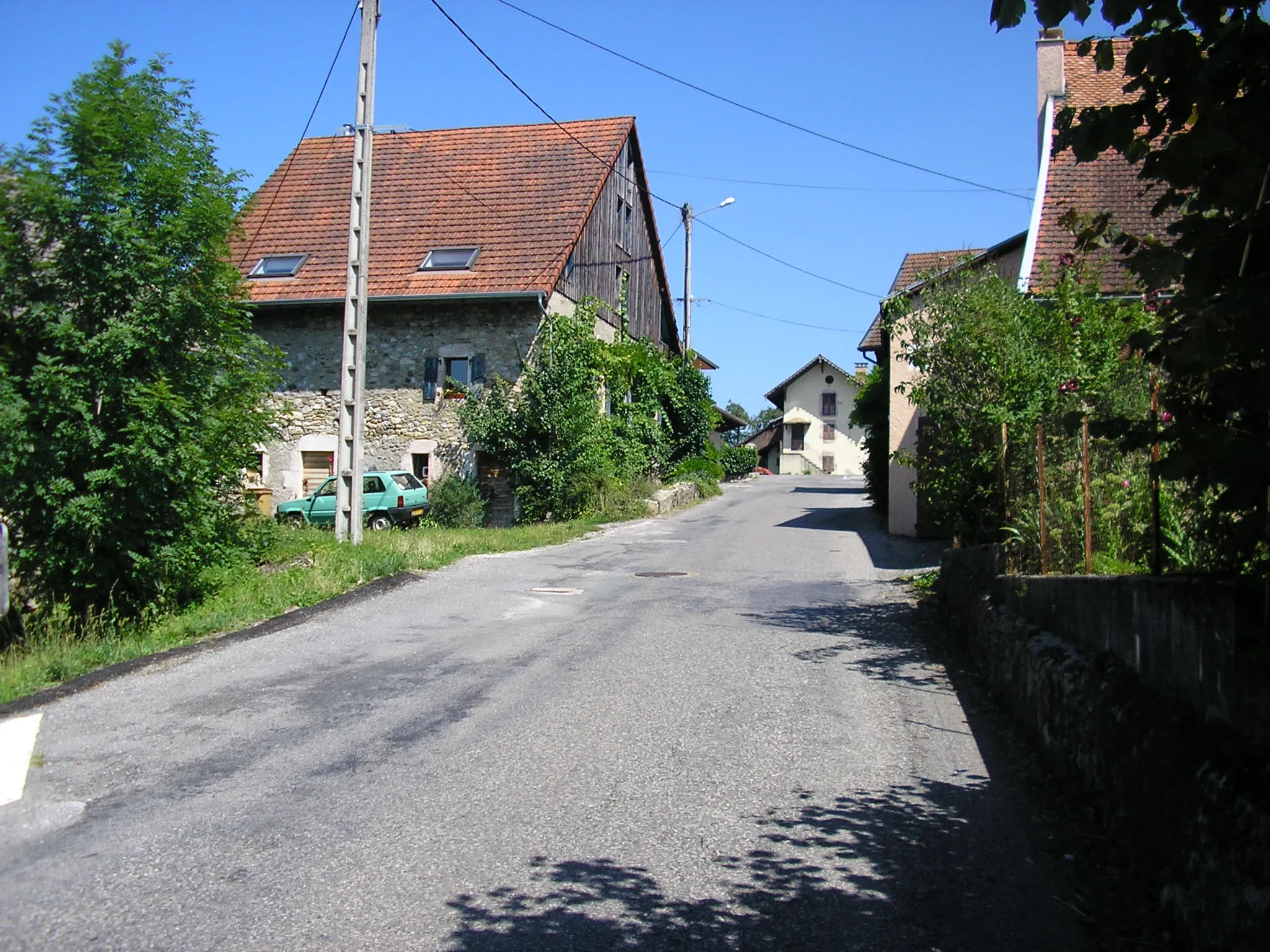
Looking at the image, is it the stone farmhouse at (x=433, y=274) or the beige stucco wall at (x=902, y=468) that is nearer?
the beige stucco wall at (x=902, y=468)

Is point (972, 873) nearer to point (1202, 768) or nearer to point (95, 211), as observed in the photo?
point (1202, 768)

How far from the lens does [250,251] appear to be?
28672 mm

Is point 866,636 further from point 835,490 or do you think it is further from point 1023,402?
point 835,490

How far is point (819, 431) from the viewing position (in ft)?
236

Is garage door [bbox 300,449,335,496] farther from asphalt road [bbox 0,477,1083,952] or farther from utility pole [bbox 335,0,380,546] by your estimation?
asphalt road [bbox 0,477,1083,952]

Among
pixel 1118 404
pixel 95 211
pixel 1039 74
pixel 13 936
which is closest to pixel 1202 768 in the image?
pixel 13 936

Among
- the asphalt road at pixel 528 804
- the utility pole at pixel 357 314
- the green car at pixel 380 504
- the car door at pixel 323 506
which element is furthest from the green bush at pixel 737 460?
the asphalt road at pixel 528 804

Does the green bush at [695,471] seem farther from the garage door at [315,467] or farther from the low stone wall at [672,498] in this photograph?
the garage door at [315,467]

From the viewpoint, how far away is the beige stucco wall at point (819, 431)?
235 ft

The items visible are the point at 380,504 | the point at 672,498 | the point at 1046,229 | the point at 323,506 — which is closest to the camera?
the point at 1046,229

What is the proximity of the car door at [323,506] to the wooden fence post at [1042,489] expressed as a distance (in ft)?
57.0

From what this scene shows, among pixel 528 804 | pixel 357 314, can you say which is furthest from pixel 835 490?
pixel 528 804

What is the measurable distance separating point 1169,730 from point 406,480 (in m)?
21.5

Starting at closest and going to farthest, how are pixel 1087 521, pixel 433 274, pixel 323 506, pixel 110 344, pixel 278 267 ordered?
pixel 1087 521, pixel 110 344, pixel 323 506, pixel 433 274, pixel 278 267
